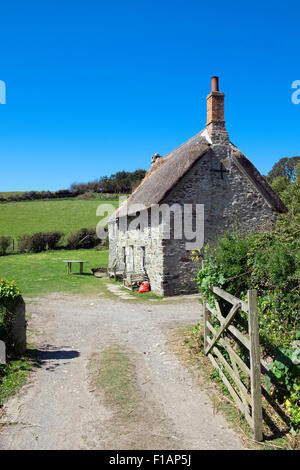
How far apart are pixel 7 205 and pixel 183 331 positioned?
47.4 meters

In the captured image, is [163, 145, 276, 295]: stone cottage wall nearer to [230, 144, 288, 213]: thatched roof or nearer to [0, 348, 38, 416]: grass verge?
[230, 144, 288, 213]: thatched roof

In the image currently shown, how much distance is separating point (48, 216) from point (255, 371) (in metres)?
42.8

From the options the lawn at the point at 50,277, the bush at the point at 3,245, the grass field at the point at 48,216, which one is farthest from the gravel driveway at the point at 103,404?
the grass field at the point at 48,216

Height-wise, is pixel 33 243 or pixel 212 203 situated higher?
pixel 212 203

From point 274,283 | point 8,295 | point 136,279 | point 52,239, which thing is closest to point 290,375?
point 274,283

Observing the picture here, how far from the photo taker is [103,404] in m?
4.46

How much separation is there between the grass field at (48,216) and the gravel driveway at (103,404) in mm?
28601

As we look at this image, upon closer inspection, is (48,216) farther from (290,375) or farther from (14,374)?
(290,375)

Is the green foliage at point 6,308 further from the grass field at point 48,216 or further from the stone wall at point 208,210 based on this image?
the grass field at point 48,216

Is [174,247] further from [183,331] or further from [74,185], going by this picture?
[74,185]

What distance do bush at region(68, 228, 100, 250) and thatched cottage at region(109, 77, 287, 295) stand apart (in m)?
17.9

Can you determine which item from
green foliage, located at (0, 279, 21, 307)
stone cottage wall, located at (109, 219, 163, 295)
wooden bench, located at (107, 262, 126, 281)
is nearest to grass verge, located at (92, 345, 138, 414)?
green foliage, located at (0, 279, 21, 307)

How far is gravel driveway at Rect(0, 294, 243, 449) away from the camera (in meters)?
3.65

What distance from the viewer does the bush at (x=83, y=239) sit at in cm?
3123
